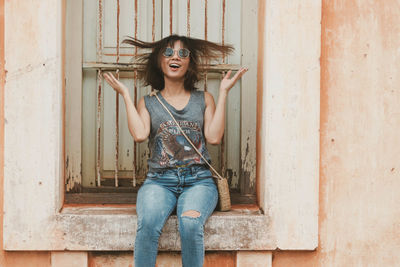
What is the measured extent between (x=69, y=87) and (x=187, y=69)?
2.99ft

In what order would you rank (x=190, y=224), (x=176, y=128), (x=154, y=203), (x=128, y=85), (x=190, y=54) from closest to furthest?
(x=190, y=224) → (x=154, y=203) → (x=176, y=128) → (x=190, y=54) → (x=128, y=85)

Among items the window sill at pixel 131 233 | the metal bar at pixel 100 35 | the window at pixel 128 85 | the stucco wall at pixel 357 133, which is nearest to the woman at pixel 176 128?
the window sill at pixel 131 233

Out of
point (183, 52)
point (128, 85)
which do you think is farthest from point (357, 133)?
point (128, 85)

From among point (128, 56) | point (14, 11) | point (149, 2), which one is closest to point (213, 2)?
point (149, 2)

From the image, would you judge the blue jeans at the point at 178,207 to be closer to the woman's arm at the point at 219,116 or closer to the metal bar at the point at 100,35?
the woman's arm at the point at 219,116

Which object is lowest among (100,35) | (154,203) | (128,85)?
(154,203)

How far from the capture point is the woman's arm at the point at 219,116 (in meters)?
3.14

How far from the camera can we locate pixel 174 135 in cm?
321

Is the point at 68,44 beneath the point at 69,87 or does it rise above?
above

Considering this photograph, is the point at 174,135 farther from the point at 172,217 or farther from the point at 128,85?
the point at 128,85

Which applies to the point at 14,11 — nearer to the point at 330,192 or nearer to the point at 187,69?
the point at 187,69

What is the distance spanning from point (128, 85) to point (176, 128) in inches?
29.7

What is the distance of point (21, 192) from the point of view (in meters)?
3.11

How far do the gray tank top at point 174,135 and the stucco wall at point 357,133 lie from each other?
82 cm
